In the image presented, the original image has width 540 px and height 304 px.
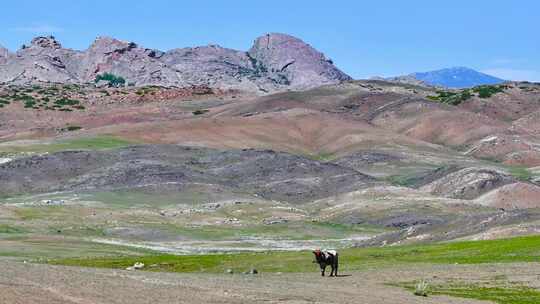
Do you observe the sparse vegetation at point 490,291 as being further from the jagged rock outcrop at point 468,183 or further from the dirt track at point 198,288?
the jagged rock outcrop at point 468,183

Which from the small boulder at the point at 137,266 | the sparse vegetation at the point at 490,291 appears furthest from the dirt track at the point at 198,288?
the small boulder at the point at 137,266

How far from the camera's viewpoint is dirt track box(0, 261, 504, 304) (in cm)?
3581

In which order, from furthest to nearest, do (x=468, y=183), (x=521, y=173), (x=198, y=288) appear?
(x=521, y=173), (x=468, y=183), (x=198, y=288)

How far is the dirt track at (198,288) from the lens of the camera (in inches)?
1410

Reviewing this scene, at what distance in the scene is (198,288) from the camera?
41469 millimetres

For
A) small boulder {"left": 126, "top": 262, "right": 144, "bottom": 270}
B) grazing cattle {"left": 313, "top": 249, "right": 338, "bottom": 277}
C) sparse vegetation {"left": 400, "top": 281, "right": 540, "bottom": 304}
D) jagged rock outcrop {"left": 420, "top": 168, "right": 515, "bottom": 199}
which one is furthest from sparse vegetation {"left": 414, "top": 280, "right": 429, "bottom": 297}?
jagged rock outcrop {"left": 420, "top": 168, "right": 515, "bottom": 199}

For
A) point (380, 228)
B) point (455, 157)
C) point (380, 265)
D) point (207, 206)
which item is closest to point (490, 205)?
point (380, 228)

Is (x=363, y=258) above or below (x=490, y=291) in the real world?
above

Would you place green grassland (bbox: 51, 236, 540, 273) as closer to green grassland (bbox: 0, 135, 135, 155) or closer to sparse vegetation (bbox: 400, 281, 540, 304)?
sparse vegetation (bbox: 400, 281, 540, 304)

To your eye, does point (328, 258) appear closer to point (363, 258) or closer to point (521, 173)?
point (363, 258)

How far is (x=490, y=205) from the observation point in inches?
4833

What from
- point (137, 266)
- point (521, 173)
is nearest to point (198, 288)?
point (137, 266)

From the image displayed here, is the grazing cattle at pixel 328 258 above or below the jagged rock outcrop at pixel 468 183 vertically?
below

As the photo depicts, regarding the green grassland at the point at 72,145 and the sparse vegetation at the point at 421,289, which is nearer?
the sparse vegetation at the point at 421,289
